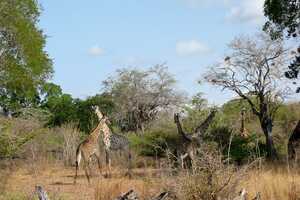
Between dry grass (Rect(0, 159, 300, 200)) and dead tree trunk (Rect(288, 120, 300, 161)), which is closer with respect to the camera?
dry grass (Rect(0, 159, 300, 200))

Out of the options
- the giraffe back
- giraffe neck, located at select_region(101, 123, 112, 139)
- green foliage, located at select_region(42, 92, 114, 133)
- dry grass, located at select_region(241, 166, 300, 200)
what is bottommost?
dry grass, located at select_region(241, 166, 300, 200)

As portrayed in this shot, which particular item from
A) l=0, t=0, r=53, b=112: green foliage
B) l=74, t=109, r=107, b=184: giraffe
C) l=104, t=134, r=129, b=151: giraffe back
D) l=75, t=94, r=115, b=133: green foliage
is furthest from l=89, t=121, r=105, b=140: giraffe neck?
l=75, t=94, r=115, b=133: green foliage

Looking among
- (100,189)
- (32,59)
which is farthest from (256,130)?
(100,189)

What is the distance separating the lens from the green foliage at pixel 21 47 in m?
30.6

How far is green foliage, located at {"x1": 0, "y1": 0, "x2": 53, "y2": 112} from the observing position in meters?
30.6

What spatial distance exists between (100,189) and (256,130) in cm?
1959

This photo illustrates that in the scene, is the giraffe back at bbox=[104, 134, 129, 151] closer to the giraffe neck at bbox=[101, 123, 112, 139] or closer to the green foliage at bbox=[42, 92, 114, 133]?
the giraffe neck at bbox=[101, 123, 112, 139]

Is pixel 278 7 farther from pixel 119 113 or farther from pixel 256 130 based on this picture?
pixel 119 113

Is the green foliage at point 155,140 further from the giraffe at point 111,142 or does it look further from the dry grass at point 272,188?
the dry grass at point 272,188

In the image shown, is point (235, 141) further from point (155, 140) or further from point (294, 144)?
point (294, 144)

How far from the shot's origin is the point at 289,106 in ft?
114

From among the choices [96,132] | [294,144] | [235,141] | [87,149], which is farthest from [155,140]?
[87,149]

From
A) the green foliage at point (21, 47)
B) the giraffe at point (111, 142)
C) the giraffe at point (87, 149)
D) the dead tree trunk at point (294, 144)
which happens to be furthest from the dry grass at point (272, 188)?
the green foliage at point (21, 47)

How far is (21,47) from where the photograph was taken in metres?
31.3
